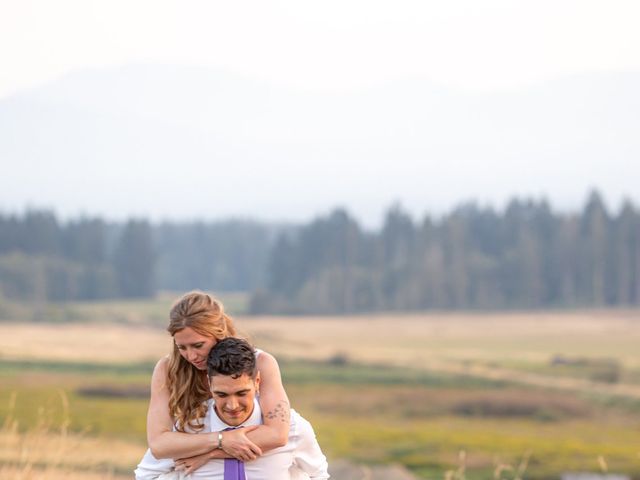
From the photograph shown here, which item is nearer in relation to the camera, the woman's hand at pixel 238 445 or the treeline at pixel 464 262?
the woman's hand at pixel 238 445

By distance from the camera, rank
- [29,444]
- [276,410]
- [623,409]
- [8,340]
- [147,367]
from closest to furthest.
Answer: [276,410] < [29,444] < [623,409] < [147,367] < [8,340]

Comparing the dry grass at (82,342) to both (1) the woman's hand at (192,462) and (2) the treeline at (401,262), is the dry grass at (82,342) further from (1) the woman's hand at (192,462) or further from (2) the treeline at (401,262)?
(1) the woman's hand at (192,462)

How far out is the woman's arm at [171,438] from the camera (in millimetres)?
4840

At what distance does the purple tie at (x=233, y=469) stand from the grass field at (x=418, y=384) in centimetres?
1260

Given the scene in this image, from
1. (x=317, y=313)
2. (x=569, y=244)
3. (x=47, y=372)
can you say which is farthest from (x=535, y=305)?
(x=47, y=372)

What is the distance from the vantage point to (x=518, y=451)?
128 ft

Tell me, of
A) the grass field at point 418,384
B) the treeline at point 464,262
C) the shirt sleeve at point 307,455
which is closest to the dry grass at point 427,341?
the grass field at point 418,384

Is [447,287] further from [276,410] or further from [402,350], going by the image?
[276,410]

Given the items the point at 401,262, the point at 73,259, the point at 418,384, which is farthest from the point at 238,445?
the point at 73,259

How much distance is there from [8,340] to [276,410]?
90.3 m

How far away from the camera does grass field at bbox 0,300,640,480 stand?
3922 centimetres

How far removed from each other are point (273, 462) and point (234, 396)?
40 cm

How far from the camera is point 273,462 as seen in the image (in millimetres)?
4988

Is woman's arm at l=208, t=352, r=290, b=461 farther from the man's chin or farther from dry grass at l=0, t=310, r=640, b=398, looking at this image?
dry grass at l=0, t=310, r=640, b=398
